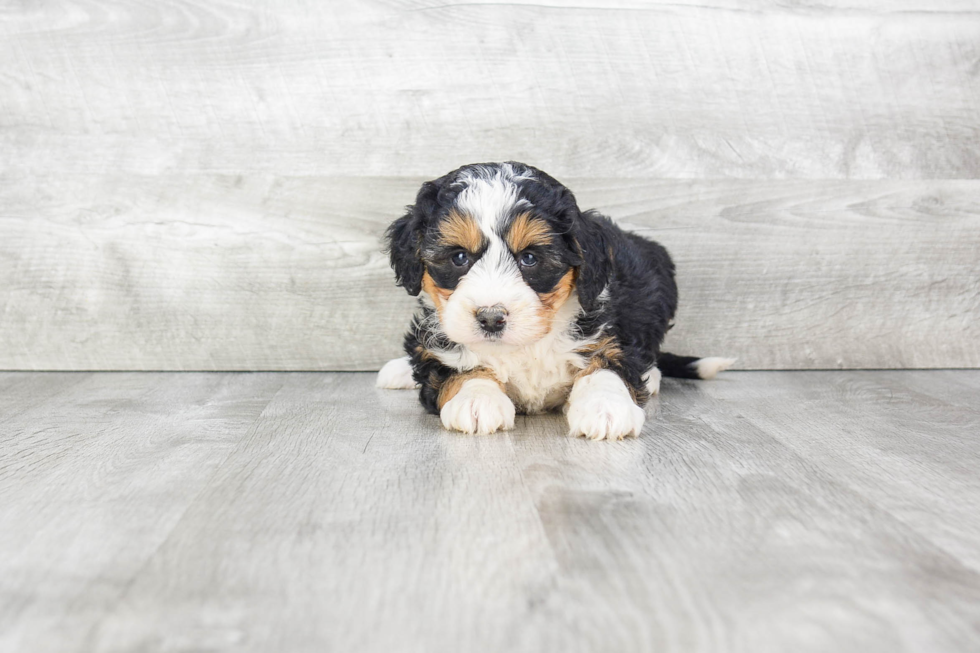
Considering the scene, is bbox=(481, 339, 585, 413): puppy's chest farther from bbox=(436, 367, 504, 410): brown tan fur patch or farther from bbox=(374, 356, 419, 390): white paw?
bbox=(374, 356, 419, 390): white paw

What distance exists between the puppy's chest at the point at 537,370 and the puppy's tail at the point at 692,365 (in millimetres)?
758

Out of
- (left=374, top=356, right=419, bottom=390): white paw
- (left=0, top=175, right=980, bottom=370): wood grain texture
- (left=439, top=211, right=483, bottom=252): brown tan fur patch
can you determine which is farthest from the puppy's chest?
(left=0, top=175, right=980, bottom=370): wood grain texture

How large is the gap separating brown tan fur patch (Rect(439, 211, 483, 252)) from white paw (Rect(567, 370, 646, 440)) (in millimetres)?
479

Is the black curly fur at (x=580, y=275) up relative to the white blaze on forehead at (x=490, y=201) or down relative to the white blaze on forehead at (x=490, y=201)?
down

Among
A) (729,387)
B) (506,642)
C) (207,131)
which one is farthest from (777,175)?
(506,642)

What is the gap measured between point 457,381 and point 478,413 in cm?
21

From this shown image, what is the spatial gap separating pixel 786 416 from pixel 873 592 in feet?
4.17

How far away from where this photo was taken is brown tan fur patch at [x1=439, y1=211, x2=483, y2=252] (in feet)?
7.08

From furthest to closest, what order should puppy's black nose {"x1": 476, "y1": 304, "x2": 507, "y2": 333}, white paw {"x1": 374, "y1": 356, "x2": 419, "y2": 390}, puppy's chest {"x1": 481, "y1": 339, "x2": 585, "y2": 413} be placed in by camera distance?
white paw {"x1": 374, "y1": 356, "x2": 419, "y2": 390} → puppy's chest {"x1": 481, "y1": 339, "x2": 585, "y2": 413} → puppy's black nose {"x1": 476, "y1": 304, "x2": 507, "y2": 333}

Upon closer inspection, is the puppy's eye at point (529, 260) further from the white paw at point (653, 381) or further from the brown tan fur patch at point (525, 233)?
the white paw at point (653, 381)

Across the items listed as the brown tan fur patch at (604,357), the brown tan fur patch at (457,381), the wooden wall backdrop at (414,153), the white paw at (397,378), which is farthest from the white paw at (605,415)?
the wooden wall backdrop at (414,153)

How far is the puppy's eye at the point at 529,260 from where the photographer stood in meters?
2.18

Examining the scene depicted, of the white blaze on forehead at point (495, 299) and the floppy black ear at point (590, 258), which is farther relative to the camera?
the floppy black ear at point (590, 258)

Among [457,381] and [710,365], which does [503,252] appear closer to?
[457,381]
